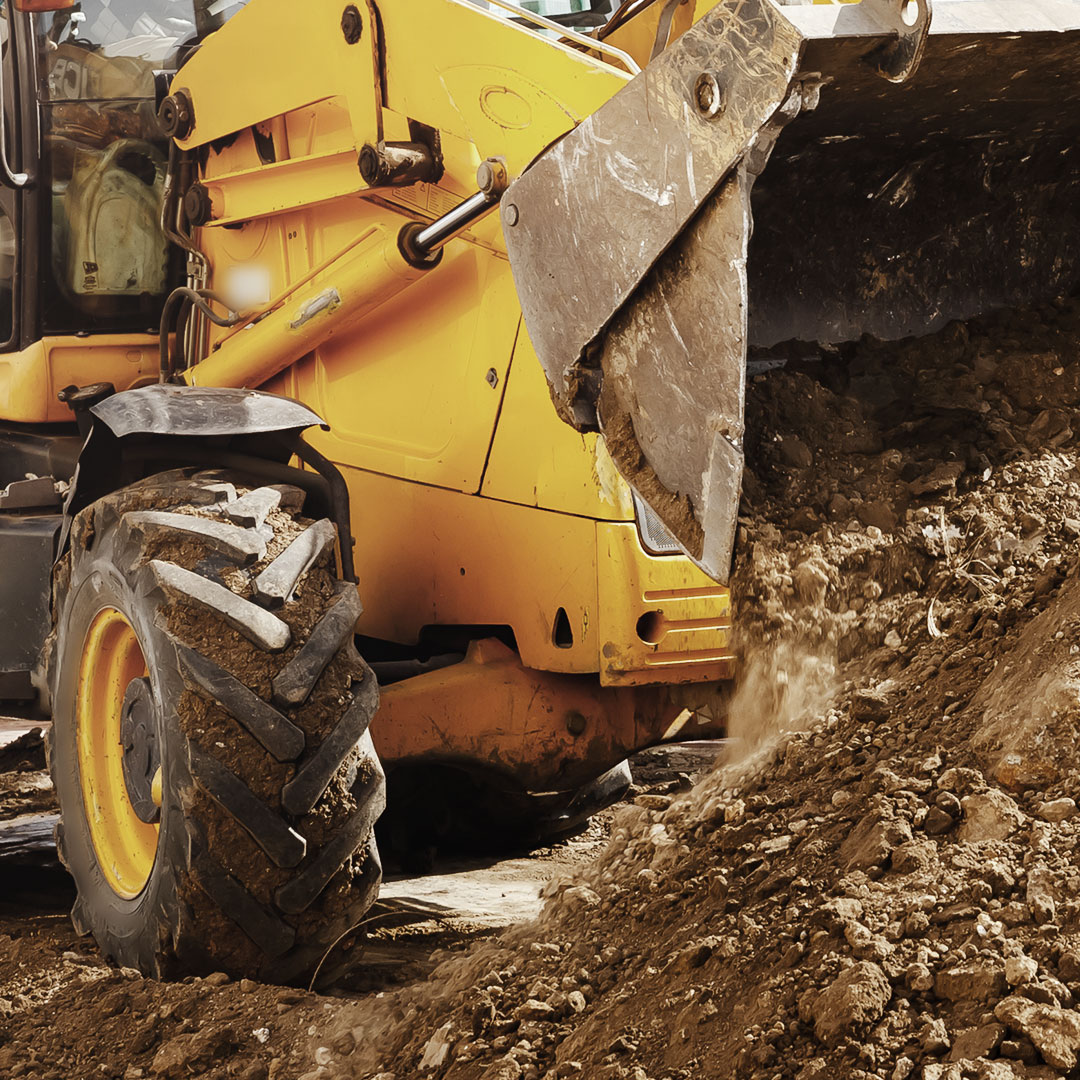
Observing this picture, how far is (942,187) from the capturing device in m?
2.79

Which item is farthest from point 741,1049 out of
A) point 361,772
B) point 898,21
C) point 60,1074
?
point 898,21

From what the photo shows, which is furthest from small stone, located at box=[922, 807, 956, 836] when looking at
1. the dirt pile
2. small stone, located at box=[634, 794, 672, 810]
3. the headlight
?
the headlight

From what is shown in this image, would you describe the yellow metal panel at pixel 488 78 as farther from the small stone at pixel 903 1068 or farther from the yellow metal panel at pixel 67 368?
the small stone at pixel 903 1068

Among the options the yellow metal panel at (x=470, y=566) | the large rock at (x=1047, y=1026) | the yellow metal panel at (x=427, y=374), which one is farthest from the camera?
the yellow metal panel at (x=427, y=374)

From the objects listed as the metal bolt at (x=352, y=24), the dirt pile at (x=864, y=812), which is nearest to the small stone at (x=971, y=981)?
the dirt pile at (x=864, y=812)

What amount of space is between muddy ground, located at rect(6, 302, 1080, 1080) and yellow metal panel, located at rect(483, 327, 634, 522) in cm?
38

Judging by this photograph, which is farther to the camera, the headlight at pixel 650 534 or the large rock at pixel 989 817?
the headlight at pixel 650 534

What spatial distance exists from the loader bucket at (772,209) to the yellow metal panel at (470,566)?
20.8 inches

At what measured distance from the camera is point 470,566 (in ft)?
10.4

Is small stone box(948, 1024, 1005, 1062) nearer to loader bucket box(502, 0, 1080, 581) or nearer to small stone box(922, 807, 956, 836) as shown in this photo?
small stone box(922, 807, 956, 836)

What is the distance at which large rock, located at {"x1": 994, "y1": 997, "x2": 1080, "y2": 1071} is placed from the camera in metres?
1.48

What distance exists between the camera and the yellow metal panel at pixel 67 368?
4.04 meters

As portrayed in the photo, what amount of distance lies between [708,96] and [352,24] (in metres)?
1.30

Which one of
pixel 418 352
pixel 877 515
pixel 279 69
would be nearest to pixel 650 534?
pixel 877 515
